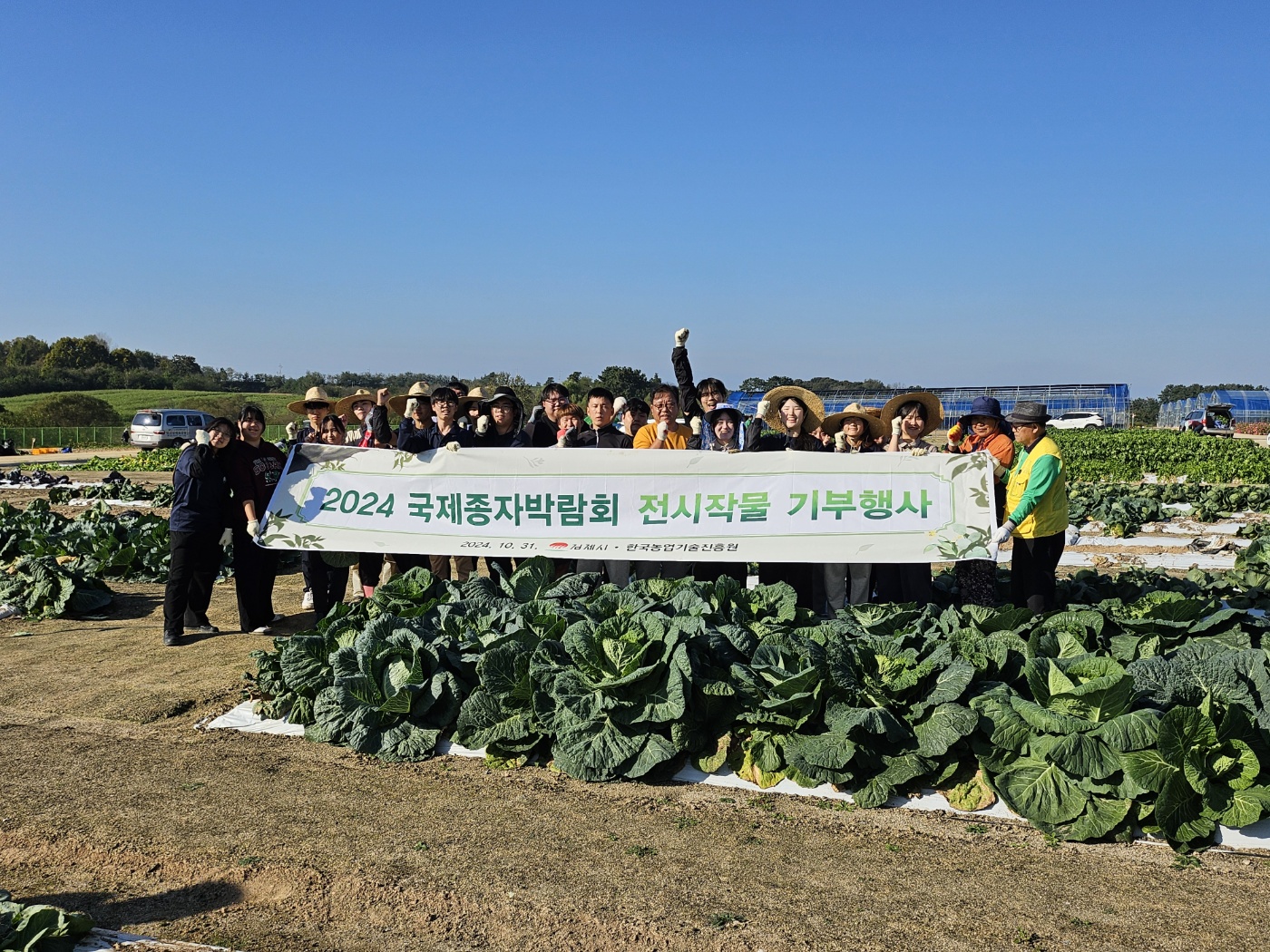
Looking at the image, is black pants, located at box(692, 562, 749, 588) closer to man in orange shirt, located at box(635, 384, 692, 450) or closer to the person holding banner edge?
man in orange shirt, located at box(635, 384, 692, 450)

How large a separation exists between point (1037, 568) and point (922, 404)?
1.52 m

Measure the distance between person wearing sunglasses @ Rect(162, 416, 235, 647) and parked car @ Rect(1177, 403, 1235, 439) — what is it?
51.2 metres

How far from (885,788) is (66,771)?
12.5 ft

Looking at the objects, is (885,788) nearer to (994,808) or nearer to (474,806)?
(994,808)

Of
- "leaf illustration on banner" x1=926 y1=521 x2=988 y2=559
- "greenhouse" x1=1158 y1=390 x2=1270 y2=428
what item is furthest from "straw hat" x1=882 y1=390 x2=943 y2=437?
"greenhouse" x1=1158 y1=390 x2=1270 y2=428

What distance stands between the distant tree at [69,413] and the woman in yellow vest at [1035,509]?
180 ft

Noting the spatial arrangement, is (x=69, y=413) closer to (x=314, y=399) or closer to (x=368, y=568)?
(x=314, y=399)

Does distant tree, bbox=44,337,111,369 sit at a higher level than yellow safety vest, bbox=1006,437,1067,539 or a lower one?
higher

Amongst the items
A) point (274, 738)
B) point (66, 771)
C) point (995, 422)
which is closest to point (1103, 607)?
point (995, 422)

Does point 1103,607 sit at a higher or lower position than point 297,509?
lower

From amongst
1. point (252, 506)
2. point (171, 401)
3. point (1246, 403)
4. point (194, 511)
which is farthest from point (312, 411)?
point (1246, 403)

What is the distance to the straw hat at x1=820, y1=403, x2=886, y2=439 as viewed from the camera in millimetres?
6512

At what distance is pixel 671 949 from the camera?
121 inches

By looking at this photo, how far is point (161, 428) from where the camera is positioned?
37.8m
